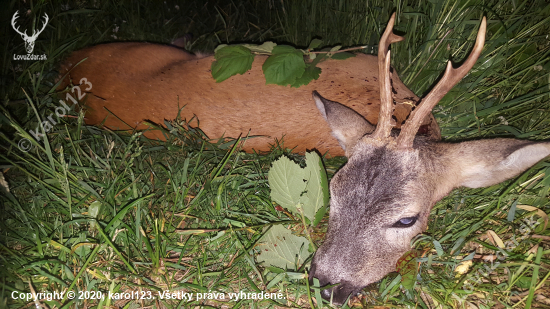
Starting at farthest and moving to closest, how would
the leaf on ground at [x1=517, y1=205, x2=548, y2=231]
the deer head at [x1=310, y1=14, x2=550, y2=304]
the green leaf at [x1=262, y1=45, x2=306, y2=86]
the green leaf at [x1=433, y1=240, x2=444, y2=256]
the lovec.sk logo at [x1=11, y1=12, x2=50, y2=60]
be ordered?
1. the lovec.sk logo at [x1=11, y1=12, x2=50, y2=60]
2. the green leaf at [x1=262, y1=45, x2=306, y2=86]
3. the leaf on ground at [x1=517, y1=205, x2=548, y2=231]
4. the green leaf at [x1=433, y1=240, x2=444, y2=256]
5. the deer head at [x1=310, y1=14, x2=550, y2=304]

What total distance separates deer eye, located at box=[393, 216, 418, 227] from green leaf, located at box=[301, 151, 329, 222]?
507 mm

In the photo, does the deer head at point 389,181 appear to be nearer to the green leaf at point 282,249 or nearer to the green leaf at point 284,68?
the green leaf at point 282,249

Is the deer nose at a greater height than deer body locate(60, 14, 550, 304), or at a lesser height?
lesser

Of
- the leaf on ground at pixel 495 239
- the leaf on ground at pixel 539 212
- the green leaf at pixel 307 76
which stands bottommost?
the leaf on ground at pixel 495 239

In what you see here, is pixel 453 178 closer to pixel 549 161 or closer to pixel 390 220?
pixel 390 220

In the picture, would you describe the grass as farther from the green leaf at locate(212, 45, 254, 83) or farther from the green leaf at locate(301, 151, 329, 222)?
the green leaf at locate(212, 45, 254, 83)

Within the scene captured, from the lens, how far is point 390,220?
2.22 meters

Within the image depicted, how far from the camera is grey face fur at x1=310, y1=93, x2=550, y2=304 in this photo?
218 centimetres

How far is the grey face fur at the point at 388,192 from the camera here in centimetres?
218

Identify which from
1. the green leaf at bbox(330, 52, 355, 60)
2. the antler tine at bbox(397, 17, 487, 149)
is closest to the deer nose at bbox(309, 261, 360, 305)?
the antler tine at bbox(397, 17, 487, 149)

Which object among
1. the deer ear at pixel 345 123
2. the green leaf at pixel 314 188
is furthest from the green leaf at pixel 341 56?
Result: the green leaf at pixel 314 188

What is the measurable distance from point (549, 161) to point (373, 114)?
1368 mm

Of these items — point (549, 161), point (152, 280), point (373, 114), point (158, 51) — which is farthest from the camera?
point (158, 51)

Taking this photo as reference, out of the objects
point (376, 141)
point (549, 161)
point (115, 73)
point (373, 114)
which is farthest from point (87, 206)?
point (549, 161)
